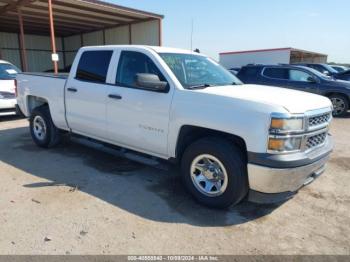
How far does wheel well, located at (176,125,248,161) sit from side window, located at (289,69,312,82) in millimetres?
8610

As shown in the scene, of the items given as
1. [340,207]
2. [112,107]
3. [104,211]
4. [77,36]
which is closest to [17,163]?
[112,107]

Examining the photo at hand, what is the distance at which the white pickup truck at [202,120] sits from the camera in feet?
11.1

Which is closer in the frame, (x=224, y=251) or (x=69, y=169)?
(x=224, y=251)

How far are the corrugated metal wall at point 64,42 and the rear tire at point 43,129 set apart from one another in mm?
13895

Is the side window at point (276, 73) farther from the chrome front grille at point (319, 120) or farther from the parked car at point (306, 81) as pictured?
the chrome front grille at point (319, 120)

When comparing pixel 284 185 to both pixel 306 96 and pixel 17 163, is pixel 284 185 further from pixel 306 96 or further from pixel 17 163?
pixel 17 163

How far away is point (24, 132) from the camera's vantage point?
311 inches

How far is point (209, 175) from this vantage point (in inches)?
152

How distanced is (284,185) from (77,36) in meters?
27.3

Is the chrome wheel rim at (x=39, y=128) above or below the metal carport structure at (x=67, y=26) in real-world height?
below

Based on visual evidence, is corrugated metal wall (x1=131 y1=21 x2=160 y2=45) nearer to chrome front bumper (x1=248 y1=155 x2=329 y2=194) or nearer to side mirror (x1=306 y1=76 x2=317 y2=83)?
side mirror (x1=306 y1=76 x2=317 y2=83)

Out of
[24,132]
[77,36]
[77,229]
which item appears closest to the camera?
[77,229]

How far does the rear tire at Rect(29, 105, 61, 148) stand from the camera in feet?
20.2

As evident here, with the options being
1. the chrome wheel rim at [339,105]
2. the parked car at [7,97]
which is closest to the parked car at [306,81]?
the chrome wheel rim at [339,105]
